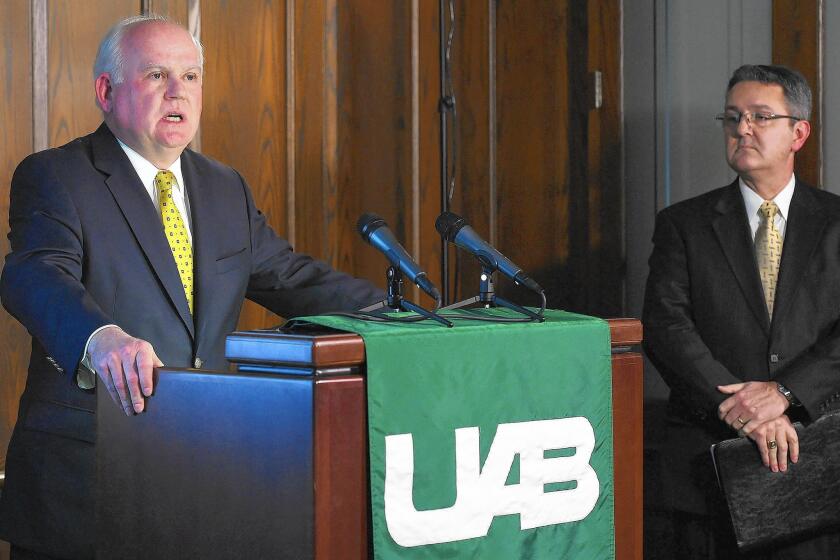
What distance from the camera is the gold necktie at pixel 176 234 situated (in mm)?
2246

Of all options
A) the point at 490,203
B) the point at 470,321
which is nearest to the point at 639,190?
the point at 490,203

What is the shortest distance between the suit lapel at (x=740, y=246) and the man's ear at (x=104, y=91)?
178cm

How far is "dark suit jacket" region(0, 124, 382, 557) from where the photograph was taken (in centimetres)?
196

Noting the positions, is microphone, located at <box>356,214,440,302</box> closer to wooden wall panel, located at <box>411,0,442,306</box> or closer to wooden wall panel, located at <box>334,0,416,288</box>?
wooden wall panel, located at <box>334,0,416,288</box>

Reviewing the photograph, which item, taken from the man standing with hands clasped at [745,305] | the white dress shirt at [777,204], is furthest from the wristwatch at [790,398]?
the white dress shirt at [777,204]

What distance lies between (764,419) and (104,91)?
186 cm

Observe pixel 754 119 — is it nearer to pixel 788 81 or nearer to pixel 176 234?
pixel 788 81

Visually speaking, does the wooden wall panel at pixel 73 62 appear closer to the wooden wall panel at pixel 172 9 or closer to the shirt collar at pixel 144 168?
the wooden wall panel at pixel 172 9

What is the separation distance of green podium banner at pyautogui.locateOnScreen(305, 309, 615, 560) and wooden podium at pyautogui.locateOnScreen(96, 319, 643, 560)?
45 millimetres

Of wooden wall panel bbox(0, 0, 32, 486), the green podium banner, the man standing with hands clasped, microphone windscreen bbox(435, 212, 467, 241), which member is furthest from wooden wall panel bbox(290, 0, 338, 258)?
the green podium banner

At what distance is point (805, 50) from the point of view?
3.63 m

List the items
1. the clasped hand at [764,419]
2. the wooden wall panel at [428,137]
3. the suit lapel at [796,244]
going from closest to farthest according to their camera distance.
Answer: the clasped hand at [764,419], the suit lapel at [796,244], the wooden wall panel at [428,137]

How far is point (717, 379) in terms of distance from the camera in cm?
302

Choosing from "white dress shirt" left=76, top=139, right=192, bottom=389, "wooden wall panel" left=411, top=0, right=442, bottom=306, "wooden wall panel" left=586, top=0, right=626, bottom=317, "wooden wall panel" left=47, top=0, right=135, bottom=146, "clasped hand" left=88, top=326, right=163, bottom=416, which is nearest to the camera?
"clasped hand" left=88, top=326, right=163, bottom=416
